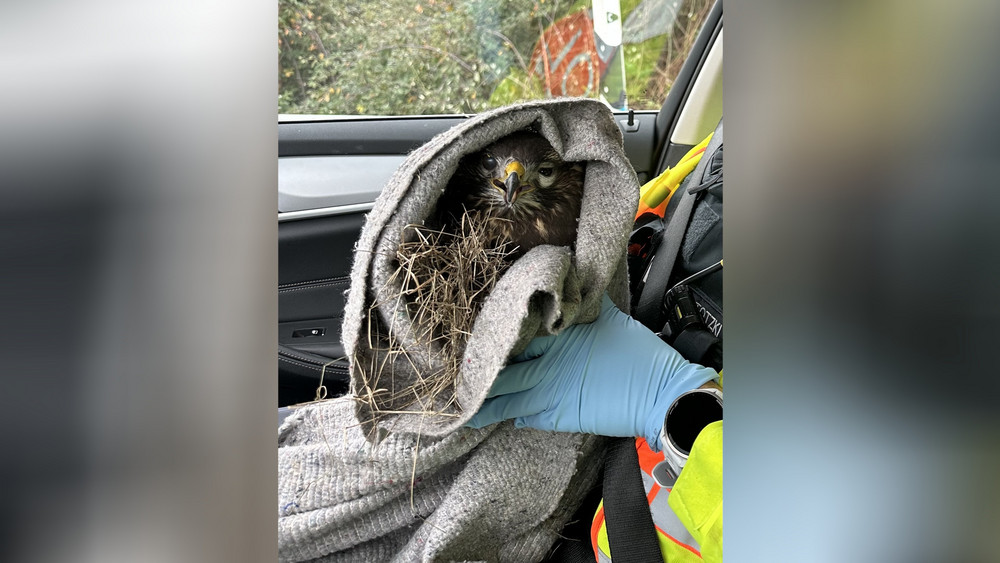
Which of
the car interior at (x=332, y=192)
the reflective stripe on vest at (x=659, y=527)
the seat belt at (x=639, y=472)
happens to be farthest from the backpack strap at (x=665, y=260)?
the car interior at (x=332, y=192)

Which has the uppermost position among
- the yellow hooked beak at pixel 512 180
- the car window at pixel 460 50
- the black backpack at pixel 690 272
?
the car window at pixel 460 50

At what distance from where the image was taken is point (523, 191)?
136 cm

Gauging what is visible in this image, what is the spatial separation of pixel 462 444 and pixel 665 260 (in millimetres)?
510

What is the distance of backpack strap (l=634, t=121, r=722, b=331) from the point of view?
1.32m

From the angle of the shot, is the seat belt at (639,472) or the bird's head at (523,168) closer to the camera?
the seat belt at (639,472)

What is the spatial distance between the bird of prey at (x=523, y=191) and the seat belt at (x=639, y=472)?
0.18 meters

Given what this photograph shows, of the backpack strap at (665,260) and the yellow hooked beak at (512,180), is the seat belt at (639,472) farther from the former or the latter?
the yellow hooked beak at (512,180)

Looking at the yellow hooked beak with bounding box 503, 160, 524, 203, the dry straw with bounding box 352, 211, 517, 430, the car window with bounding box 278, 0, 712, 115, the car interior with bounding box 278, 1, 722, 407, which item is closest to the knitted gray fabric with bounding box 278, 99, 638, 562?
the dry straw with bounding box 352, 211, 517, 430

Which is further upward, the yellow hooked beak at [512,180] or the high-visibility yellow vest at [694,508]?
the yellow hooked beak at [512,180]

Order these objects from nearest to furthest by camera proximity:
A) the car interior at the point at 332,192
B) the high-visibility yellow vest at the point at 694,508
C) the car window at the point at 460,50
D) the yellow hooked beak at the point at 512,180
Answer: the high-visibility yellow vest at the point at 694,508 → the yellow hooked beak at the point at 512,180 → the car interior at the point at 332,192 → the car window at the point at 460,50

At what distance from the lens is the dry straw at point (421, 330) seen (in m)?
1.13

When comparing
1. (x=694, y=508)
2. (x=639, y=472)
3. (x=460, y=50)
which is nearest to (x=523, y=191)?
(x=639, y=472)

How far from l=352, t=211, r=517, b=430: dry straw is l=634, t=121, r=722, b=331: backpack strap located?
33 centimetres
